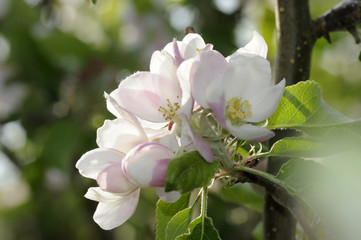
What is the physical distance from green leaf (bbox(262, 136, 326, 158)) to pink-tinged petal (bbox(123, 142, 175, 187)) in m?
0.16

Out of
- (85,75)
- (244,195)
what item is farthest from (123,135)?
(85,75)

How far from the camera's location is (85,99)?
196cm

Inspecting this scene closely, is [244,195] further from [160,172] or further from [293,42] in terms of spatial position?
[160,172]

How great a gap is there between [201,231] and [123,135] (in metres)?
0.16

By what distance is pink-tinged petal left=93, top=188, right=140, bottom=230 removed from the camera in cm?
71

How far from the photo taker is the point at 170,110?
672 mm

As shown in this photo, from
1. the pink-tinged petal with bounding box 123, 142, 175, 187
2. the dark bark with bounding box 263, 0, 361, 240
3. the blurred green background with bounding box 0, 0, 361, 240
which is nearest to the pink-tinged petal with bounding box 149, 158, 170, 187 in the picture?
the pink-tinged petal with bounding box 123, 142, 175, 187

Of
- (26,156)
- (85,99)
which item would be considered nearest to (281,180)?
(85,99)

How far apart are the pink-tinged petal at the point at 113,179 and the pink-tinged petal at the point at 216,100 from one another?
5.0 inches

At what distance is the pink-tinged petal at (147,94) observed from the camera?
2.23ft

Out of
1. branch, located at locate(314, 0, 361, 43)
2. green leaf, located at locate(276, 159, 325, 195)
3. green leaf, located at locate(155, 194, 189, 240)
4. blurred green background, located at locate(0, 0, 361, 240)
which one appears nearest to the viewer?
green leaf, located at locate(276, 159, 325, 195)

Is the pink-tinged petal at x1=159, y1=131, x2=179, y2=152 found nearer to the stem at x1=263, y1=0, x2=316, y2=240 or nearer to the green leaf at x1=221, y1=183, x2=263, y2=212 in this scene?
the stem at x1=263, y1=0, x2=316, y2=240

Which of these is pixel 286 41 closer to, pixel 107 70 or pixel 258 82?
pixel 258 82

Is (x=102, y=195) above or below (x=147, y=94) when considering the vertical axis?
below
